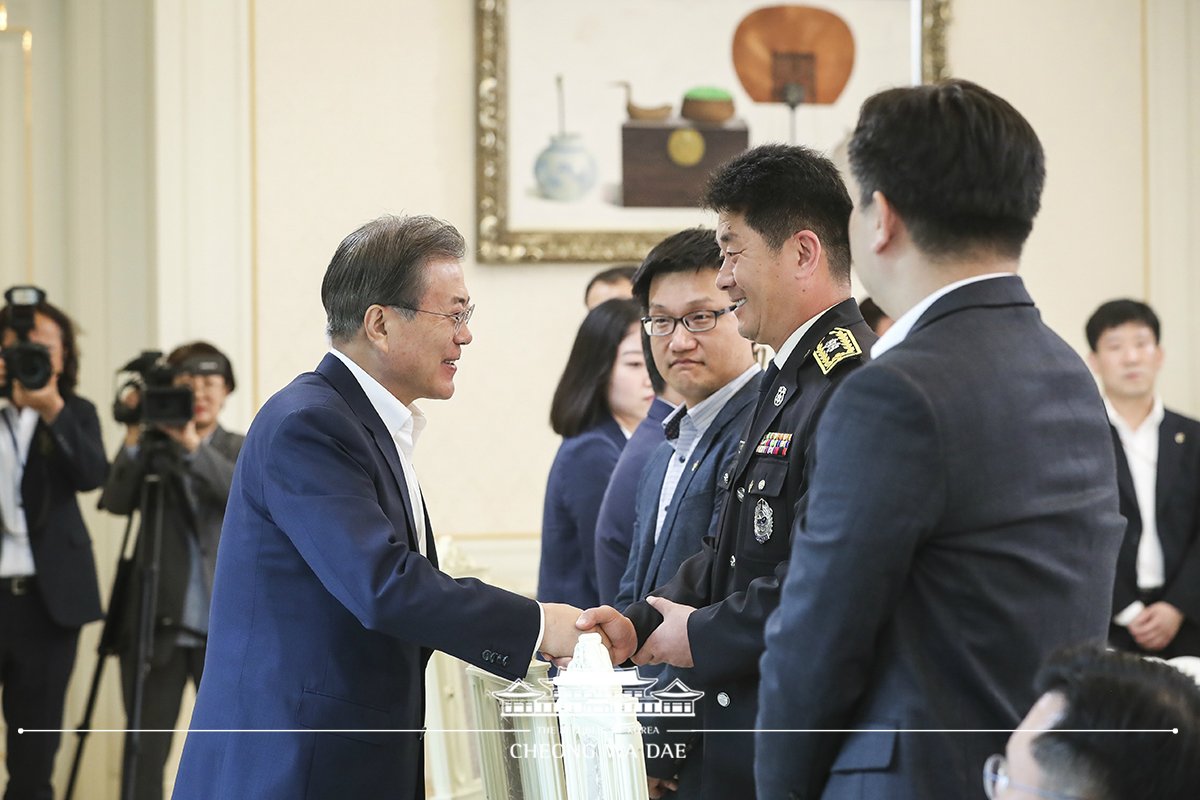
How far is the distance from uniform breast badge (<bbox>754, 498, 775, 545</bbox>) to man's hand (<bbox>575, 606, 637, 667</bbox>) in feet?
0.91

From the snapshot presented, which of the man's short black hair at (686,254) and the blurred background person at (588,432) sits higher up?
the man's short black hair at (686,254)

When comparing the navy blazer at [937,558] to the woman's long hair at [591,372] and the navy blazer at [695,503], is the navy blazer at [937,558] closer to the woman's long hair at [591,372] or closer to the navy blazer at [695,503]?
the navy blazer at [695,503]

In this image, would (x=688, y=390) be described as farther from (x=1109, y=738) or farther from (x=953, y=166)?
(x=1109, y=738)

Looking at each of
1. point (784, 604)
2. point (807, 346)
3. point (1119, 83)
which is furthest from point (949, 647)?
point (1119, 83)

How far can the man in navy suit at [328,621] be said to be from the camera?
5.02ft

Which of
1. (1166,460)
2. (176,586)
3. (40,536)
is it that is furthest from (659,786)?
(1166,460)

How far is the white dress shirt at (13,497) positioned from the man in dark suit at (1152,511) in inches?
130

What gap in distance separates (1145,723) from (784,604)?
335 millimetres

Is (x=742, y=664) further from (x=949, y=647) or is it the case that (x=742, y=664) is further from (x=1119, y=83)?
(x=1119, y=83)

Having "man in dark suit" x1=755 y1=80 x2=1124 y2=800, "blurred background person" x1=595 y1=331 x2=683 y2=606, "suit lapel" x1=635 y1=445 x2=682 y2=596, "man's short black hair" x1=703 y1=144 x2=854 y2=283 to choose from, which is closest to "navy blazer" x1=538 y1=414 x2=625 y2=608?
"blurred background person" x1=595 y1=331 x2=683 y2=606

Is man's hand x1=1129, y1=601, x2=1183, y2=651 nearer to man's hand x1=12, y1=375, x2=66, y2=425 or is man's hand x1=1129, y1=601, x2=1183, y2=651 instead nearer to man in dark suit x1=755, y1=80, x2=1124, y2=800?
man in dark suit x1=755, y1=80, x2=1124, y2=800

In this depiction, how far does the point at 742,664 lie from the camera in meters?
1.51

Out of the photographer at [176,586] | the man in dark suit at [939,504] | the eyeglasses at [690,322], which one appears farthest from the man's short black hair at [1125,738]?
the photographer at [176,586]

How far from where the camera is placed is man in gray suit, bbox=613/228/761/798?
6.44 feet
